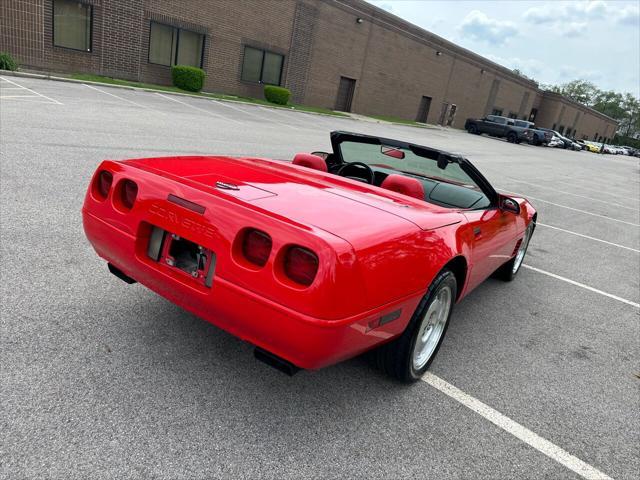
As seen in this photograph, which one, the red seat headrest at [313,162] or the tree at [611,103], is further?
the tree at [611,103]

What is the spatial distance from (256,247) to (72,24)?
21300 mm

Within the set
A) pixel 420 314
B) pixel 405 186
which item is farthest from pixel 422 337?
pixel 405 186

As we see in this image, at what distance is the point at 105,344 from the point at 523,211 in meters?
3.74

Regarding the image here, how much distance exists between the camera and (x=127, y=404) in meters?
2.34

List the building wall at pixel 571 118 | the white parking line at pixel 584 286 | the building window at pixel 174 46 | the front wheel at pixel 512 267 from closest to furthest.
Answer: the front wheel at pixel 512 267, the white parking line at pixel 584 286, the building window at pixel 174 46, the building wall at pixel 571 118

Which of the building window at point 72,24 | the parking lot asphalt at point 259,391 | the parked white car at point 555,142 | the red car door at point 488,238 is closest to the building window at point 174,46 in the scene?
the building window at point 72,24

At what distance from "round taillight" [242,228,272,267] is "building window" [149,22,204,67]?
2258 centimetres

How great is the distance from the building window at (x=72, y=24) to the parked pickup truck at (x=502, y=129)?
1185 inches

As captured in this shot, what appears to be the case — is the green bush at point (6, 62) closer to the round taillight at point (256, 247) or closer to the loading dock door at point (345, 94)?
the round taillight at point (256, 247)

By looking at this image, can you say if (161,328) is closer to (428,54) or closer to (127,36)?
(127,36)

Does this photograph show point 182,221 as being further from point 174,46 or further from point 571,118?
point 571,118

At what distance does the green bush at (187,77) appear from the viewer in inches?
878

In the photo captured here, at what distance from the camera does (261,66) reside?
27000mm

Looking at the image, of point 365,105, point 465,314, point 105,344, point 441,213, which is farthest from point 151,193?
point 365,105
